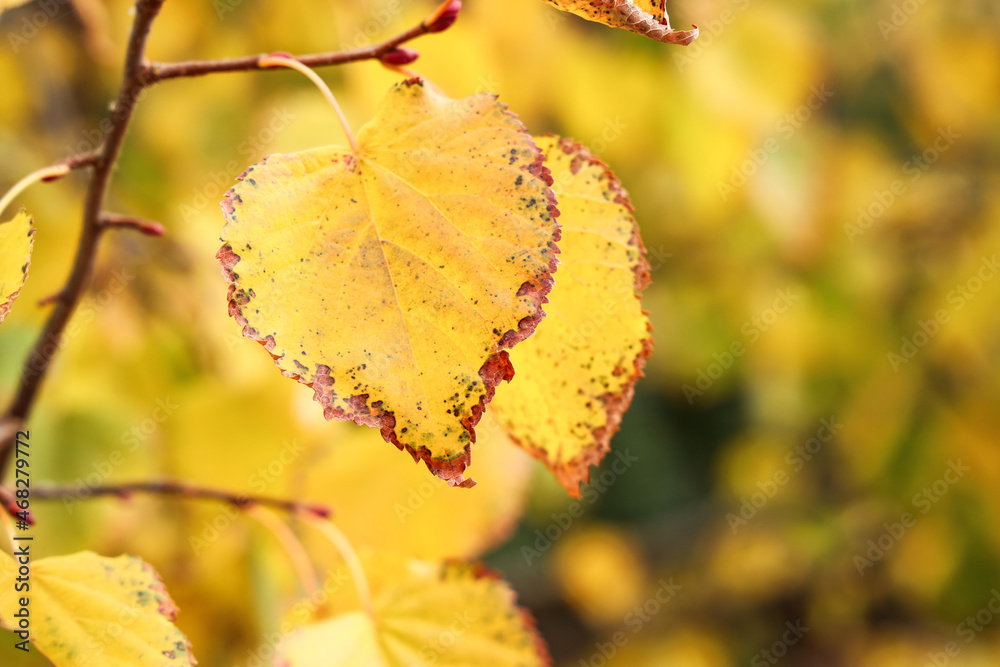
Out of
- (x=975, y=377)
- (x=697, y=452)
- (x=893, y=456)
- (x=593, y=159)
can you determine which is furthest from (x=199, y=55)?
(x=697, y=452)

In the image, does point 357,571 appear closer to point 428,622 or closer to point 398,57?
point 428,622

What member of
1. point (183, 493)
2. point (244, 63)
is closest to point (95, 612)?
point (183, 493)

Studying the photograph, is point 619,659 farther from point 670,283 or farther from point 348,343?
point 348,343

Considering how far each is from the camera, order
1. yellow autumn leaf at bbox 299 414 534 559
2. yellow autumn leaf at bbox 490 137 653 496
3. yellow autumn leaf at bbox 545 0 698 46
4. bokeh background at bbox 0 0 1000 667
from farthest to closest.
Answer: bokeh background at bbox 0 0 1000 667 < yellow autumn leaf at bbox 299 414 534 559 < yellow autumn leaf at bbox 490 137 653 496 < yellow autumn leaf at bbox 545 0 698 46

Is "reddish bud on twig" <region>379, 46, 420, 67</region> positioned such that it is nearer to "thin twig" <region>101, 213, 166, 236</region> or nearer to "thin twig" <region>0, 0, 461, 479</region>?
"thin twig" <region>0, 0, 461, 479</region>

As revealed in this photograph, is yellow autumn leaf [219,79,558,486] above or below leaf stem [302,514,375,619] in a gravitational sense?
above

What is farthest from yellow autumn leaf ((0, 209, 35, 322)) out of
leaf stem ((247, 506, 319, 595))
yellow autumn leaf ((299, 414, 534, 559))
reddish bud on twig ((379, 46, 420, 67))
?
yellow autumn leaf ((299, 414, 534, 559))
